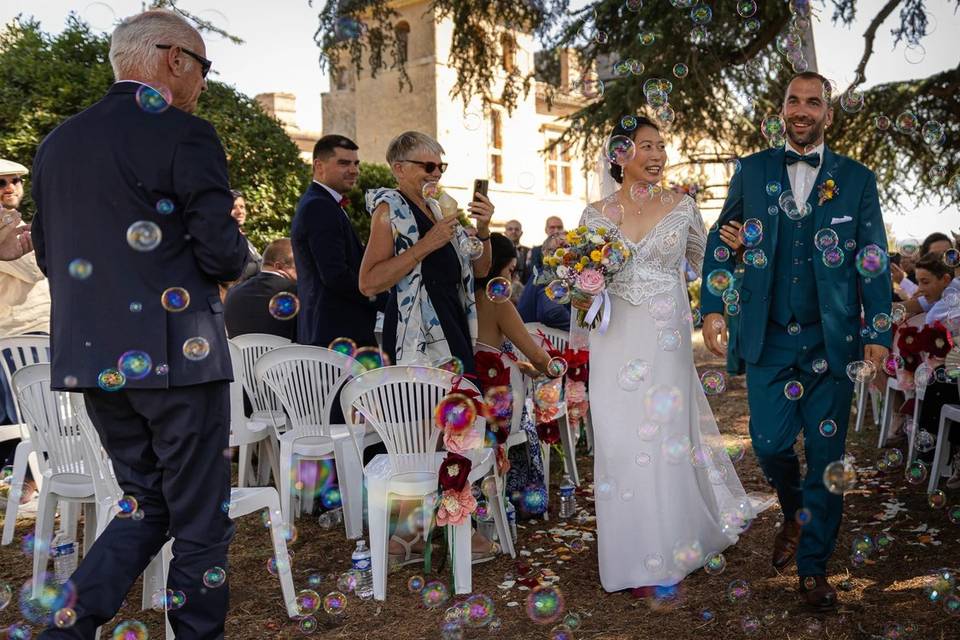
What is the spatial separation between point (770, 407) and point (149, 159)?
2517 millimetres

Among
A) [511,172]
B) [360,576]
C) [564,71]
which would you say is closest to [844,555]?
[360,576]

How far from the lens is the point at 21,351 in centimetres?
516

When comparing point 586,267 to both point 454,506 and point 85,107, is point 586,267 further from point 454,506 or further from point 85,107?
point 85,107

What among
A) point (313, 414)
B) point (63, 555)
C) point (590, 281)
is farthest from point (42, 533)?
point (590, 281)

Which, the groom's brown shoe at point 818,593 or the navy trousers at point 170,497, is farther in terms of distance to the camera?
the groom's brown shoe at point 818,593

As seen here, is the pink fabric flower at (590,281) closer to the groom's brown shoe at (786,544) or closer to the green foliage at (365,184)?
the groom's brown shoe at (786,544)

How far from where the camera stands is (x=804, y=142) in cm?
365

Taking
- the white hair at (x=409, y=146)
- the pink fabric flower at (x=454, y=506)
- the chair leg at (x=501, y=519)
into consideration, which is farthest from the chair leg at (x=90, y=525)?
the white hair at (x=409, y=146)

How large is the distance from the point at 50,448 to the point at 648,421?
8.77 feet

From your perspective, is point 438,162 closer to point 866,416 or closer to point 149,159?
point 149,159

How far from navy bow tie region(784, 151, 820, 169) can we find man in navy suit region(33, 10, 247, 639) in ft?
7.39

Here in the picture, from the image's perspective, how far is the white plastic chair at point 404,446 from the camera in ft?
12.7

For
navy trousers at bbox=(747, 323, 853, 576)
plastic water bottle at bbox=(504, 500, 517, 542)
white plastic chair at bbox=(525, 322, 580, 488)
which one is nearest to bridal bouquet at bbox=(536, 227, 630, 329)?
navy trousers at bbox=(747, 323, 853, 576)

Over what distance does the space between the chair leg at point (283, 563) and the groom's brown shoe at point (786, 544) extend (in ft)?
6.88
